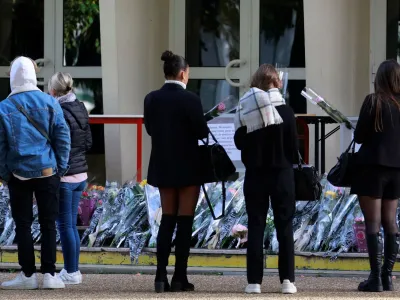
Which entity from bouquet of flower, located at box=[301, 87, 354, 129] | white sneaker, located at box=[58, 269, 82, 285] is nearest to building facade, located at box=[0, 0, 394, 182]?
Answer: bouquet of flower, located at box=[301, 87, 354, 129]

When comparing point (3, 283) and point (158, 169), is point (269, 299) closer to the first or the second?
point (158, 169)

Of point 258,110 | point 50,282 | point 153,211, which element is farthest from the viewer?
point 153,211

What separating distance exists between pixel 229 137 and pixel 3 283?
10.7ft

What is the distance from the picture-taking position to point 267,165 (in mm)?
6480

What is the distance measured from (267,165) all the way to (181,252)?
871 mm

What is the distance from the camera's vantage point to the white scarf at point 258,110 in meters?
6.39

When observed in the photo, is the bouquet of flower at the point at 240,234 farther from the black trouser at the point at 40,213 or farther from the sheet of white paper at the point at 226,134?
the black trouser at the point at 40,213

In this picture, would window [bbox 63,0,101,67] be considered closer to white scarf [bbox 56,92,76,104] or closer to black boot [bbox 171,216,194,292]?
white scarf [bbox 56,92,76,104]

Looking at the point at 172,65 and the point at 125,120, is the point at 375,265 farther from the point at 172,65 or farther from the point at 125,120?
the point at 125,120

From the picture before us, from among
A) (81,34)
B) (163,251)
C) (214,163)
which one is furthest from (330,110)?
(81,34)

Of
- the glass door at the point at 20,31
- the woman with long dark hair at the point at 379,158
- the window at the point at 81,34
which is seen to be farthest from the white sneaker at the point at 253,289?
the glass door at the point at 20,31

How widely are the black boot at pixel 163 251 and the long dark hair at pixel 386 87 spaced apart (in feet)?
4.99

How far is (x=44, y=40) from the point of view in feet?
39.2

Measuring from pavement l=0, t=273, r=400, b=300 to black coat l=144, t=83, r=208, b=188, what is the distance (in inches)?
30.3
